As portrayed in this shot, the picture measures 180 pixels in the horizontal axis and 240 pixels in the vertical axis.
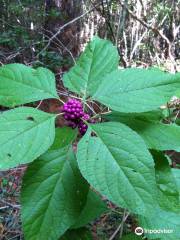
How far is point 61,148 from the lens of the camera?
752 millimetres

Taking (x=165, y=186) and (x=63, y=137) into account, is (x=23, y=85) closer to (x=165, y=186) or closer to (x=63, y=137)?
(x=63, y=137)

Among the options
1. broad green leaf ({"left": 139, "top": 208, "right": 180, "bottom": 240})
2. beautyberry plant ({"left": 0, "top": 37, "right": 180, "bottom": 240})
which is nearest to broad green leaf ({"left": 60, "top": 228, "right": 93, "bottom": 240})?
beautyberry plant ({"left": 0, "top": 37, "right": 180, "bottom": 240})

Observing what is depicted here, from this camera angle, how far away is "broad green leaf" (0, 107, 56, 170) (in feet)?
2.12

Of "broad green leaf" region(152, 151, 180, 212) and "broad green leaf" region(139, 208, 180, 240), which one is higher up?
"broad green leaf" region(152, 151, 180, 212)

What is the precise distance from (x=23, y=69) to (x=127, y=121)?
28 centimetres

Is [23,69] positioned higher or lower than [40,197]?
higher

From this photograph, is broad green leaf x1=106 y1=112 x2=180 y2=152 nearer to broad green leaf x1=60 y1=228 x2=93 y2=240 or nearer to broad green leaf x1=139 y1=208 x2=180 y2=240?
broad green leaf x1=139 y1=208 x2=180 y2=240

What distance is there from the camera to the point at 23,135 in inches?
27.1

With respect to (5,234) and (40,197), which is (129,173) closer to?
(40,197)

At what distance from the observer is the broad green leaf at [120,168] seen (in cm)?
62

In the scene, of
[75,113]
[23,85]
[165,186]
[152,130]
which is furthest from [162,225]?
[23,85]

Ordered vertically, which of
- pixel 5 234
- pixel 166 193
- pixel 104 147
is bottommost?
pixel 5 234

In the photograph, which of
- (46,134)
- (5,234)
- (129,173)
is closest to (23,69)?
(46,134)

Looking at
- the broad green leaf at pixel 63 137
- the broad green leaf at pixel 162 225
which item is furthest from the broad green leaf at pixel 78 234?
the broad green leaf at pixel 63 137
